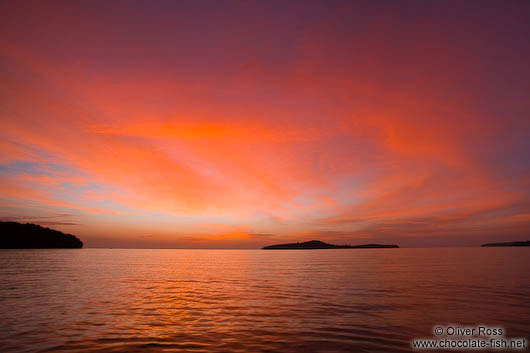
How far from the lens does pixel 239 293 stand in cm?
3400

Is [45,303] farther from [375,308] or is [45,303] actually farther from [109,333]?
[375,308]

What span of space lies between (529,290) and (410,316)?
2273 centimetres

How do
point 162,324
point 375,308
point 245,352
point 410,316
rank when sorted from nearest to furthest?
point 245,352, point 162,324, point 410,316, point 375,308

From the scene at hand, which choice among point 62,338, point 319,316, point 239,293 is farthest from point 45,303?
point 319,316

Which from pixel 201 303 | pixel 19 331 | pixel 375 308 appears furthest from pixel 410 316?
pixel 19 331

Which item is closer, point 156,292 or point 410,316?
point 410,316

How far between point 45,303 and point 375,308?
28912mm

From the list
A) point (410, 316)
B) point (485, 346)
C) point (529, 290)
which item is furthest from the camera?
point (529, 290)

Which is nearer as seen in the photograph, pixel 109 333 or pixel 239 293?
pixel 109 333

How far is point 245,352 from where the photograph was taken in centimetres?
1480

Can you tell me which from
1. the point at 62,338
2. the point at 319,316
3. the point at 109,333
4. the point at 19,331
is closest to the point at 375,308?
the point at 319,316

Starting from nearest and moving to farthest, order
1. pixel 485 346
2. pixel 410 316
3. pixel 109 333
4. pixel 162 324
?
pixel 485 346 → pixel 109 333 → pixel 162 324 → pixel 410 316

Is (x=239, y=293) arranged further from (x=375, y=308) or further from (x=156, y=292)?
(x=375, y=308)

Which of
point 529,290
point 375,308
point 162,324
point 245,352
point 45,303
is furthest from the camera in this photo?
point 529,290
